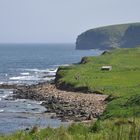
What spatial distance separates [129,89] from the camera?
75.8 m

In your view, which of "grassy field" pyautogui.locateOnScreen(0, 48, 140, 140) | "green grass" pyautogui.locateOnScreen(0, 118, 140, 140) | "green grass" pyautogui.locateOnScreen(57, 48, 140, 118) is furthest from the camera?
"green grass" pyautogui.locateOnScreen(57, 48, 140, 118)

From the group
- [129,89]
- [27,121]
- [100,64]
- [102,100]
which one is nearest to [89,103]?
[102,100]

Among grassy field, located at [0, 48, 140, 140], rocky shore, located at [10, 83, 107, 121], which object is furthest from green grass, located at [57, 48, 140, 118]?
rocky shore, located at [10, 83, 107, 121]

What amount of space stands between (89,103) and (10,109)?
1088 cm

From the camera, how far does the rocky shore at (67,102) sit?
6247cm

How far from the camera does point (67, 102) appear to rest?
7375 centimetres

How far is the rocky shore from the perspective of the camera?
205 feet

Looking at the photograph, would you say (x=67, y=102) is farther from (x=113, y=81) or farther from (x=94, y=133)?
(x=94, y=133)

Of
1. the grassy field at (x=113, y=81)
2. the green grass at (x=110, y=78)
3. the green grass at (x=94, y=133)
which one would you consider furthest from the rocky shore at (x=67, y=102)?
the green grass at (x=94, y=133)

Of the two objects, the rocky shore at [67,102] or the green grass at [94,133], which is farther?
the rocky shore at [67,102]

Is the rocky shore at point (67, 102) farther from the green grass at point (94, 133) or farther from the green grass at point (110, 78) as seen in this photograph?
the green grass at point (94, 133)

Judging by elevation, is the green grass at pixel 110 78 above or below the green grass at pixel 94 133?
below

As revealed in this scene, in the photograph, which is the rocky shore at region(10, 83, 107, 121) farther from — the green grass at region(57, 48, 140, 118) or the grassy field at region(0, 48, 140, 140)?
the green grass at region(57, 48, 140, 118)

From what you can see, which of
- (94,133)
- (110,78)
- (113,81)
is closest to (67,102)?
(113,81)
